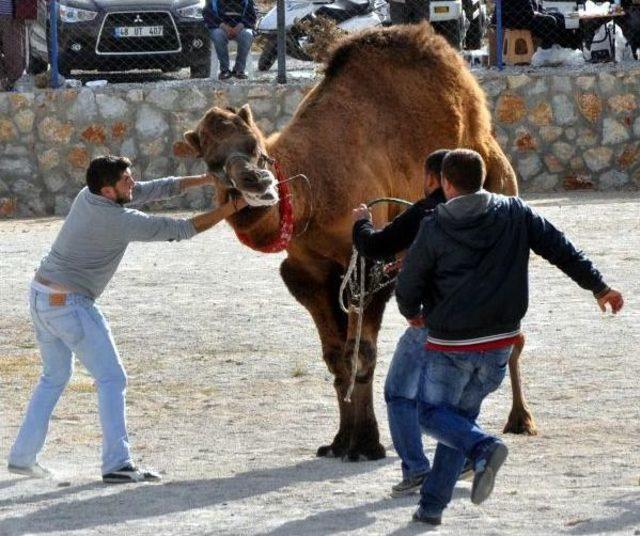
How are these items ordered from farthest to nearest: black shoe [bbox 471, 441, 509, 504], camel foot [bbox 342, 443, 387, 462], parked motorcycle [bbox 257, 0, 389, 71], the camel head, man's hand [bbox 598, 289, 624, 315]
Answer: parked motorcycle [bbox 257, 0, 389, 71] → camel foot [bbox 342, 443, 387, 462] → the camel head → man's hand [bbox 598, 289, 624, 315] → black shoe [bbox 471, 441, 509, 504]

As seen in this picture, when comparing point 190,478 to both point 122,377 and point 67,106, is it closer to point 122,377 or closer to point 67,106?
point 122,377

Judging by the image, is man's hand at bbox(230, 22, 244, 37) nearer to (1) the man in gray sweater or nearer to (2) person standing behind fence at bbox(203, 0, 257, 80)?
(2) person standing behind fence at bbox(203, 0, 257, 80)

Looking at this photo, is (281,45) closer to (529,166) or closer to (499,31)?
(499,31)

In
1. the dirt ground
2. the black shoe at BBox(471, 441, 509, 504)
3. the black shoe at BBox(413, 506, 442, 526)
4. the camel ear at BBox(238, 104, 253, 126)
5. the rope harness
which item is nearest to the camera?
the black shoe at BBox(471, 441, 509, 504)

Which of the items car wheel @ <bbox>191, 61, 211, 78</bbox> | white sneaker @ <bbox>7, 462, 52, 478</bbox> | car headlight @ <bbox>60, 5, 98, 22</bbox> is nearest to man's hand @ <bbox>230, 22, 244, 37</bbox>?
car wheel @ <bbox>191, 61, 211, 78</bbox>

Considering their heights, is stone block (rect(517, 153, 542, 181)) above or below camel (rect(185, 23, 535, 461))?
below

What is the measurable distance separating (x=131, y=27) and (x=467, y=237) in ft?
40.7

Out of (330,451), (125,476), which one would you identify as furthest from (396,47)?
(125,476)

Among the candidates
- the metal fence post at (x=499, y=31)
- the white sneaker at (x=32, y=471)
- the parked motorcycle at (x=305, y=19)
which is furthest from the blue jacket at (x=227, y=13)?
the white sneaker at (x=32, y=471)

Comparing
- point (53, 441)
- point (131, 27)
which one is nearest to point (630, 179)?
point (131, 27)

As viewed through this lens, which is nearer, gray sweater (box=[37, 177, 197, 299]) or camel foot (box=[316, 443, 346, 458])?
gray sweater (box=[37, 177, 197, 299])

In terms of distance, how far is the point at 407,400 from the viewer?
686 cm

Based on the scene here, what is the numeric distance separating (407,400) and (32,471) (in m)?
1.84

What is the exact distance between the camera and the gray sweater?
736 centimetres
